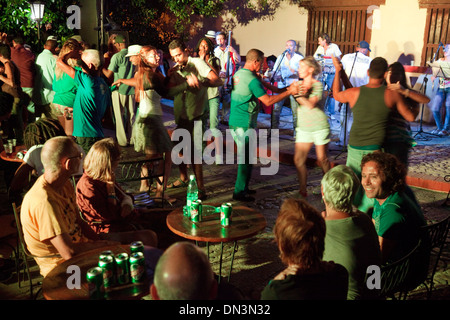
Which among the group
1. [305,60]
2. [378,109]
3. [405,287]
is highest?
[305,60]

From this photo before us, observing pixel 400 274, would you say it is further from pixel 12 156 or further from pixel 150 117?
pixel 12 156

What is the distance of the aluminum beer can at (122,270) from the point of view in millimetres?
2744

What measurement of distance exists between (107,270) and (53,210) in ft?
1.99

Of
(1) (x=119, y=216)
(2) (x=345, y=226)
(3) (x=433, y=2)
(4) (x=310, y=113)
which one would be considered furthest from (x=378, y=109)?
(3) (x=433, y=2)

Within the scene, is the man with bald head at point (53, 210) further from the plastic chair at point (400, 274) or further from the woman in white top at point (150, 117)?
the woman in white top at point (150, 117)

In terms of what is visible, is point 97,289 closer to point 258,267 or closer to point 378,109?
point 258,267

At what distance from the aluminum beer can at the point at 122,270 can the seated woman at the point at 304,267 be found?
33.8 inches

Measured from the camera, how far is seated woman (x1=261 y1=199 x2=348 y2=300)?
230 cm

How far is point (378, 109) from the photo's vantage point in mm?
4855

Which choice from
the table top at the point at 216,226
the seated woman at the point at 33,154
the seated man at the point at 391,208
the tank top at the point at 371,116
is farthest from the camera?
the tank top at the point at 371,116

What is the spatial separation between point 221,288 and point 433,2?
34.6ft

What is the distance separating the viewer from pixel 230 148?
29.5 ft

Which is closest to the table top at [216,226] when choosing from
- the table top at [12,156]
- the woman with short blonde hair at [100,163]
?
the woman with short blonde hair at [100,163]
